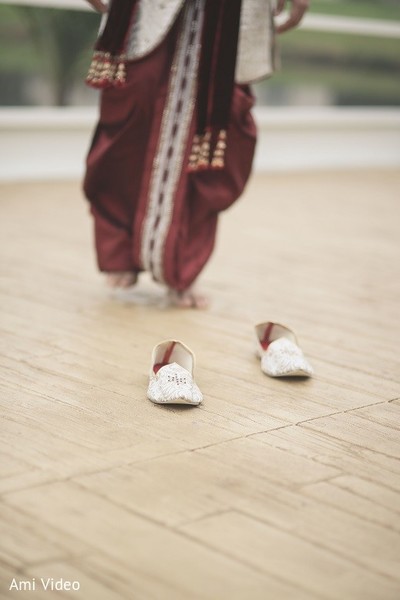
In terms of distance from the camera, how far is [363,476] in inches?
62.9

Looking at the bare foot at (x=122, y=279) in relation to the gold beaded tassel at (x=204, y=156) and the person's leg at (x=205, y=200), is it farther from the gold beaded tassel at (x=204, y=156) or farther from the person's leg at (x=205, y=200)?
the gold beaded tassel at (x=204, y=156)

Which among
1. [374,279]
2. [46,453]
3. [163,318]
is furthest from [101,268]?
[46,453]

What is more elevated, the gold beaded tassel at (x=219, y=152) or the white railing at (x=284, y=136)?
the gold beaded tassel at (x=219, y=152)

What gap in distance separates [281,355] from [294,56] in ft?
15.9

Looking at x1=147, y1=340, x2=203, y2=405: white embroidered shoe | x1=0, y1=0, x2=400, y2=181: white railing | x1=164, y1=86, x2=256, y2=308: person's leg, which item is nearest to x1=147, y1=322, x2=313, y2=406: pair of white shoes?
x1=147, y1=340, x2=203, y2=405: white embroidered shoe

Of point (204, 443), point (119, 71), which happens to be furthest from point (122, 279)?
point (204, 443)

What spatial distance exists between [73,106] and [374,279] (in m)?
2.83

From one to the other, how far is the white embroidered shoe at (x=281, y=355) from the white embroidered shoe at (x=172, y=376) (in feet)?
0.58

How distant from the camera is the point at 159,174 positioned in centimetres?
264

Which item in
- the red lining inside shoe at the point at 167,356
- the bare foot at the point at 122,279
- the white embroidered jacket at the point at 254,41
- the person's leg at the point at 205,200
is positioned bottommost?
the bare foot at the point at 122,279

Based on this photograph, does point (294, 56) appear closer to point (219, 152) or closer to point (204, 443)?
point (219, 152)

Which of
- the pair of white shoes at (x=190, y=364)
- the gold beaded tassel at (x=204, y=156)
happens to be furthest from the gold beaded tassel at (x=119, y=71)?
the pair of white shoes at (x=190, y=364)

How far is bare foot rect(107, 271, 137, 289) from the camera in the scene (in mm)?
2781

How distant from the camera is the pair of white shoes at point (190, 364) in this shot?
1.90 meters
